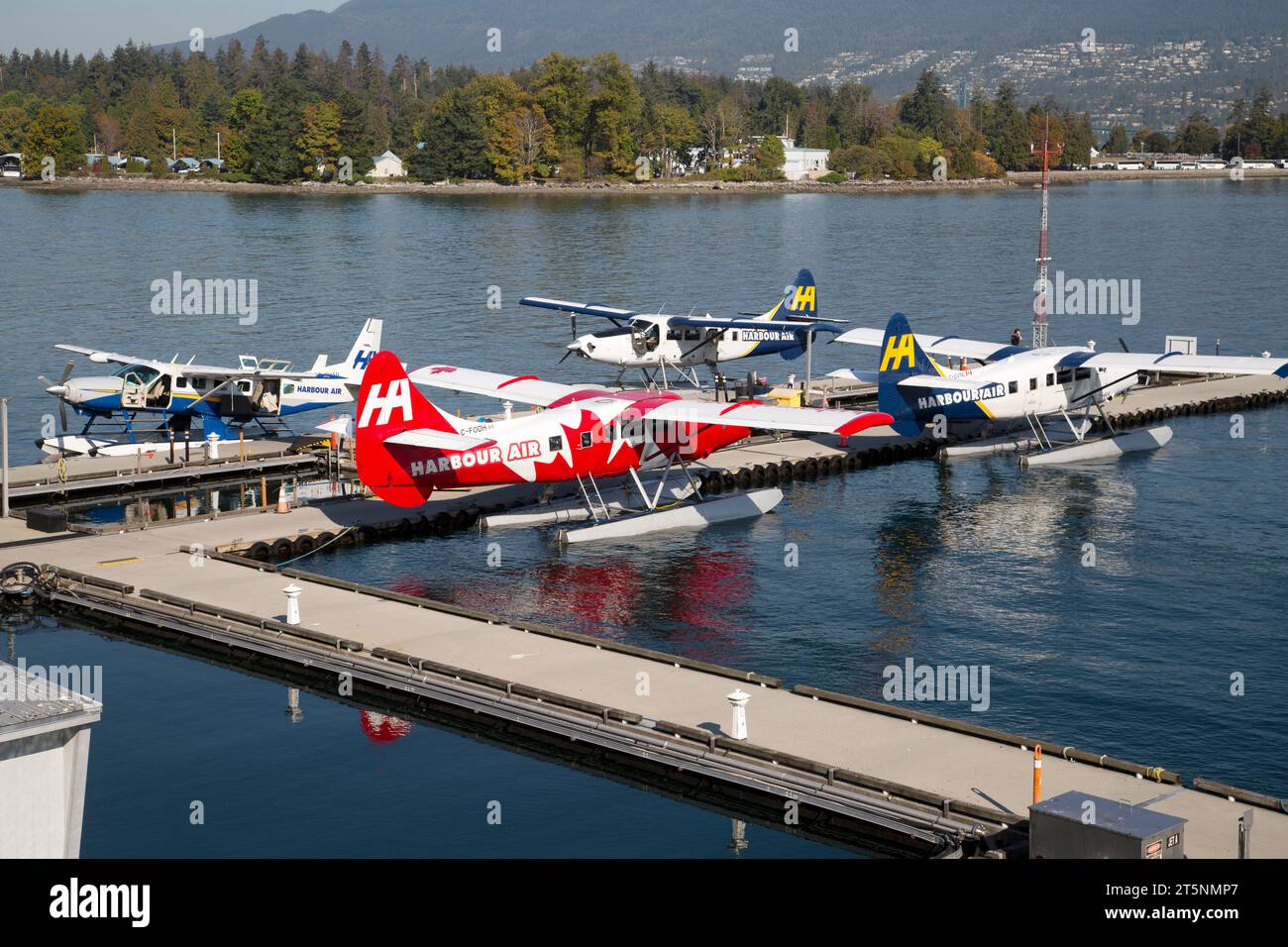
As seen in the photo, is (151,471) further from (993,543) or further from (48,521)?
(993,543)

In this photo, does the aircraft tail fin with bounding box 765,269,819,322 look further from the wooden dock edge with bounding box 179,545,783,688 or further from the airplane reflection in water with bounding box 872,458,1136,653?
the wooden dock edge with bounding box 179,545,783,688

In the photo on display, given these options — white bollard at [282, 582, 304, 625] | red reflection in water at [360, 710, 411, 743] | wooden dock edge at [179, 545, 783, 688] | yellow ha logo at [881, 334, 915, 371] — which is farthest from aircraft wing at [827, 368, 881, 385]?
red reflection in water at [360, 710, 411, 743]

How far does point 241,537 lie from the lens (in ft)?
128

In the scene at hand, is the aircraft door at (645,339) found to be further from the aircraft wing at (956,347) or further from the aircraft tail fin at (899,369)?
the aircraft tail fin at (899,369)

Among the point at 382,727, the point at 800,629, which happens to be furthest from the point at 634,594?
the point at 382,727

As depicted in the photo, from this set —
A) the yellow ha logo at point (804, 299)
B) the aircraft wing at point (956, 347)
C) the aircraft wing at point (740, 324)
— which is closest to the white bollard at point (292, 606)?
the aircraft wing at point (740, 324)

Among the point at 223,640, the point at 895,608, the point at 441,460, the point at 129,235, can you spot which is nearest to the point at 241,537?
the point at 441,460

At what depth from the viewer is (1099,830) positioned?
63.7ft

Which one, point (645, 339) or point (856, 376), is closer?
point (645, 339)

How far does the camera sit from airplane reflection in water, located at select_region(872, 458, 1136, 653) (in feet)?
118

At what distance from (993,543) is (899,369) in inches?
355

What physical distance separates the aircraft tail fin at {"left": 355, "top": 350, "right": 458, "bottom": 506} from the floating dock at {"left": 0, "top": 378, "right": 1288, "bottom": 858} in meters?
3.09
